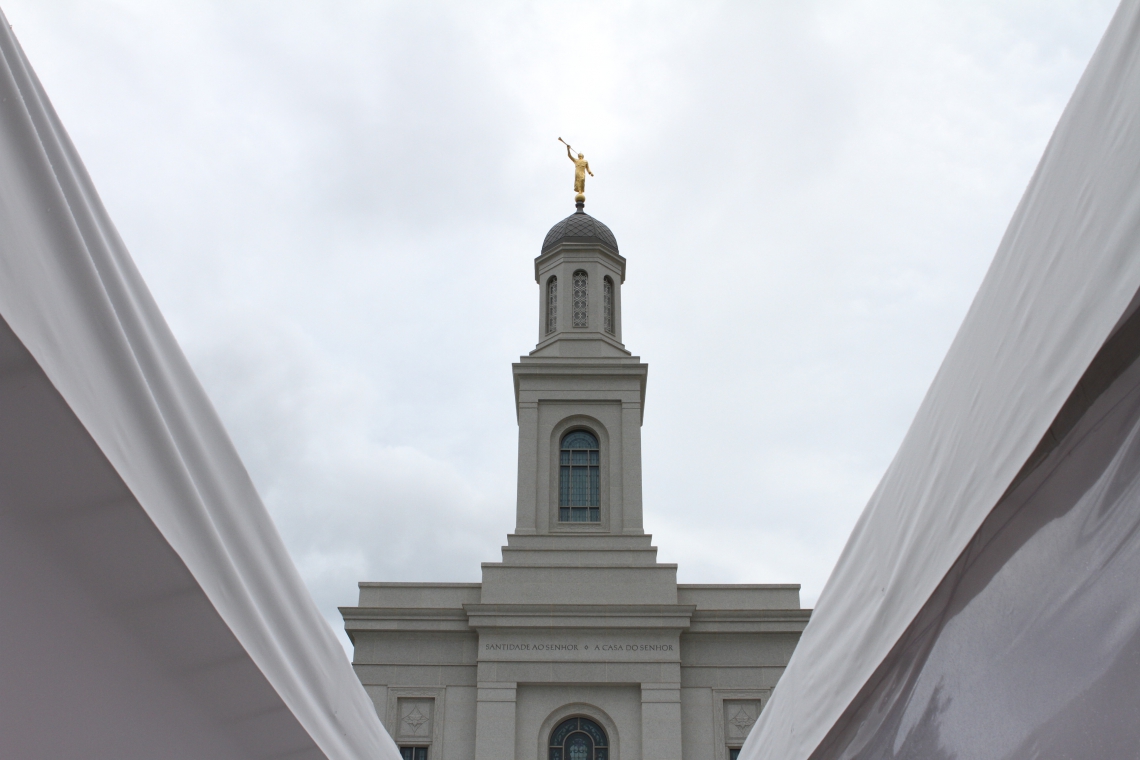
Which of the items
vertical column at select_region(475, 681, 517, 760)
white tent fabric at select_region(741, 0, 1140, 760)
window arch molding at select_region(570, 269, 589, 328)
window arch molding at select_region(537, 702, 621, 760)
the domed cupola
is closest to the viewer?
white tent fabric at select_region(741, 0, 1140, 760)

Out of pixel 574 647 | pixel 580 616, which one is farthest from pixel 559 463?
pixel 574 647

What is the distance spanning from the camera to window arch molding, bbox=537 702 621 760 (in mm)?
20859

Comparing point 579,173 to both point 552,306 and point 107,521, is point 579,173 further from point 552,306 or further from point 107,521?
point 107,521

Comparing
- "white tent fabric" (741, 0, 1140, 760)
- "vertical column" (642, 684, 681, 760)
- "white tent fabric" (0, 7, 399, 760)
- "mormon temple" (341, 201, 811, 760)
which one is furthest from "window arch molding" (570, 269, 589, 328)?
"white tent fabric" (0, 7, 399, 760)

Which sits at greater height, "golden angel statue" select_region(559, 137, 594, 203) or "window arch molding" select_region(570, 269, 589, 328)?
"golden angel statue" select_region(559, 137, 594, 203)

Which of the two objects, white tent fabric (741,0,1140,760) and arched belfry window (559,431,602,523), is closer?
white tent fabric (741,0,1140,760)

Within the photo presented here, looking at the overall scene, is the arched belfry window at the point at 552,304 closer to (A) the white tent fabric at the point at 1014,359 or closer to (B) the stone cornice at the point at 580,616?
(B) the stone cornice at the point at 580,616

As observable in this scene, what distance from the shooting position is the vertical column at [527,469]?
79.5 ft

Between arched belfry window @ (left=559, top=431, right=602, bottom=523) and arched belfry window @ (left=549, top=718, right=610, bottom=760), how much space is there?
16.5 feet

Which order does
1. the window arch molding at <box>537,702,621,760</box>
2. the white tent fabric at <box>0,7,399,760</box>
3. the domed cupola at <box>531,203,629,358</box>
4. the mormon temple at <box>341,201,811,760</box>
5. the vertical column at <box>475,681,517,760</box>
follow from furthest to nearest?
the domed cupola at <box>531,203,629,358</box>
the mormon temple at <box>341,201,811,760</box>
the window arch molding at <box>537,702,621,760</box>
the vertical column at <box>475,681,517,760</box>
the white tent fabric at <box>0,7,399,760</box>

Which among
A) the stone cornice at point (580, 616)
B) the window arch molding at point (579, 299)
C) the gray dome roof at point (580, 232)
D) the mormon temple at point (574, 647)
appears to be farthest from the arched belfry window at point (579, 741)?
the gray dome roof at point (580, 232)

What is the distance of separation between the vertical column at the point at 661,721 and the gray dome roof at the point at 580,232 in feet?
42.0

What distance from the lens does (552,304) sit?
2853 cm

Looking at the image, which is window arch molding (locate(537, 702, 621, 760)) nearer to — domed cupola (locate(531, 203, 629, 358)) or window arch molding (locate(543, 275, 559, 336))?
domed cupola (locate(531, 203, 629, 358))
